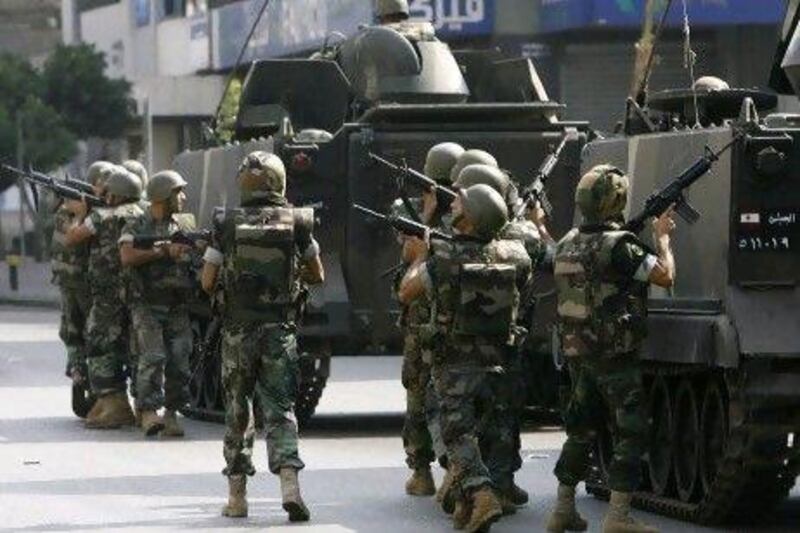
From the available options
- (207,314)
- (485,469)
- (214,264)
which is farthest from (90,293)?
(485,469)

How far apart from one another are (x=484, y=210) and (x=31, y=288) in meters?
41.2

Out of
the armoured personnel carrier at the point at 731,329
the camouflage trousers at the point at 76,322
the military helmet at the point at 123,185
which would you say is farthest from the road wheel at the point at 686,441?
the camouflage trousers at the point at 76,322

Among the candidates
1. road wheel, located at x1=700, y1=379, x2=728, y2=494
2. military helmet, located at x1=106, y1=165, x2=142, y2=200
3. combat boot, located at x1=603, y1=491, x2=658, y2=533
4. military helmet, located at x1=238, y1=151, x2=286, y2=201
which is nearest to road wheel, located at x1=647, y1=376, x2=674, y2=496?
road wheel, located at x1=700, y1=379, x2=728, y2=494

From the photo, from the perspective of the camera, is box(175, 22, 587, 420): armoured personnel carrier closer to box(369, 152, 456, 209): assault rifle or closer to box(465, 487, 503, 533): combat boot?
box(369, 152, 456, 209): assault rifle

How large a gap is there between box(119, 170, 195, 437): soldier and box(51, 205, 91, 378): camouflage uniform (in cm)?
124

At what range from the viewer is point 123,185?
66.5 ft

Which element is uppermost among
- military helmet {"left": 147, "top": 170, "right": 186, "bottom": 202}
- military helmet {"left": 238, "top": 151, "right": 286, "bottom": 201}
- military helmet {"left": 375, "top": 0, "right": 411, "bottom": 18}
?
military helmet {"left": 375, "top": 0, "right": 411, "bottom": 18}

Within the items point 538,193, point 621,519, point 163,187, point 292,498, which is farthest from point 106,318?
point 621,519

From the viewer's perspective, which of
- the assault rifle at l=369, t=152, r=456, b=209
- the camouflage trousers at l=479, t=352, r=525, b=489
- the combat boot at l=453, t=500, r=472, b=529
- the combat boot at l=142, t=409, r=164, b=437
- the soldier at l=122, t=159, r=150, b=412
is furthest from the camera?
the soldier at l=122, t=159, r=150, b=412

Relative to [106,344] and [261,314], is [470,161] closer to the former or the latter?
[261,314]

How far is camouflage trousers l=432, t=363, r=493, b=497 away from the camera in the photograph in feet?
44.7

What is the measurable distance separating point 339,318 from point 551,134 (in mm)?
1928

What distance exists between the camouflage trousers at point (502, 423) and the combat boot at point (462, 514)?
402mm

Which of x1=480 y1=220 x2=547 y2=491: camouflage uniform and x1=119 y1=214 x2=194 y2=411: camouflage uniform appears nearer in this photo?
x1=480 y1=220 x2=547 y2=491: camouflage uniform
